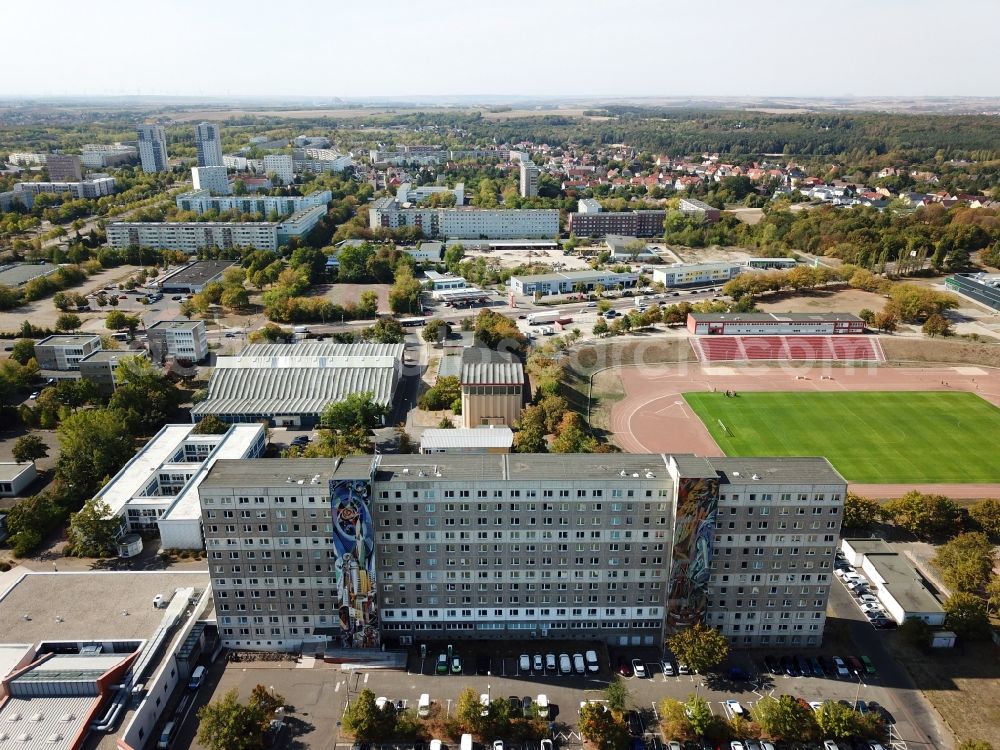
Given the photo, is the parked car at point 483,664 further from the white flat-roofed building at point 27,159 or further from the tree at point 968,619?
the white flat-roofed building at point 27,159

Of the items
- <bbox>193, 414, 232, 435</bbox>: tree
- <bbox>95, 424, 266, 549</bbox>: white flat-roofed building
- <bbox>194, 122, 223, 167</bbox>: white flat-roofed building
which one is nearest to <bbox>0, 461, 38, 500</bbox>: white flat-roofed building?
<bbox>95, 424, 266, 549</bbox>: white flat-roofed building

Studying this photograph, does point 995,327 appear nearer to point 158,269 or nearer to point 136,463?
point 136,463

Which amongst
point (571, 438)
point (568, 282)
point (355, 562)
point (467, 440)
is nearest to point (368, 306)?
point (568, 282)

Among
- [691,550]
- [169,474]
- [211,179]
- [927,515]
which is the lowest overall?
[927,515]

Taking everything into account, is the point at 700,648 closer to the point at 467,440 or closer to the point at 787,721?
the point at 787,721

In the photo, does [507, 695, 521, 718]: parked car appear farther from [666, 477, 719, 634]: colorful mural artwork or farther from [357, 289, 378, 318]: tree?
[357, 289, 378, 318]: tree

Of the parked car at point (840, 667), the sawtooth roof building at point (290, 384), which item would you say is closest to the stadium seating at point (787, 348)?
the sawtooth roof building at point (290, 384)

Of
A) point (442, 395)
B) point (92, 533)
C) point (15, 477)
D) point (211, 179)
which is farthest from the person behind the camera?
point (211, 179)
